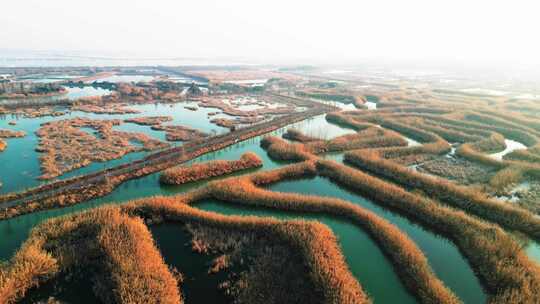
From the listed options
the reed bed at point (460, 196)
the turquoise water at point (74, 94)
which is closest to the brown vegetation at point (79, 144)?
the reed bed at point (460, 196)

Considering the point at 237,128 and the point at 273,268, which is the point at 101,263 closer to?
the point at 273,268

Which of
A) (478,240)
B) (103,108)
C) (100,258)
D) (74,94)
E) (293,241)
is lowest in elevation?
(100,258)

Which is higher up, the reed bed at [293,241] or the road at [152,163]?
the road at [152,163]

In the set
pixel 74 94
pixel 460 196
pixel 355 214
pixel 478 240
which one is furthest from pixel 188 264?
pixel 74 94

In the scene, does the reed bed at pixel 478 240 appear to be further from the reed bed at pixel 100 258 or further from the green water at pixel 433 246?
the reed bed at pixel 100 258

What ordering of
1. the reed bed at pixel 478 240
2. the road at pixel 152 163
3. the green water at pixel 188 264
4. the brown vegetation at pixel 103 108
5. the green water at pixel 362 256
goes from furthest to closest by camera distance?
the brown vegetation at pixel 103 108
the road at pixel 152 163
the green water at pixel 362 256
the reed bed at pixel 478 240
the green water at pixel 188 264

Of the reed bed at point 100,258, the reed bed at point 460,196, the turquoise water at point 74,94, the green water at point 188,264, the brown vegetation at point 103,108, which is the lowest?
the green water at point 188,264

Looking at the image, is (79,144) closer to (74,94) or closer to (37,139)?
(37,139)

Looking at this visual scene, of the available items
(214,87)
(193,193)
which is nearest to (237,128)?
(193,193)
